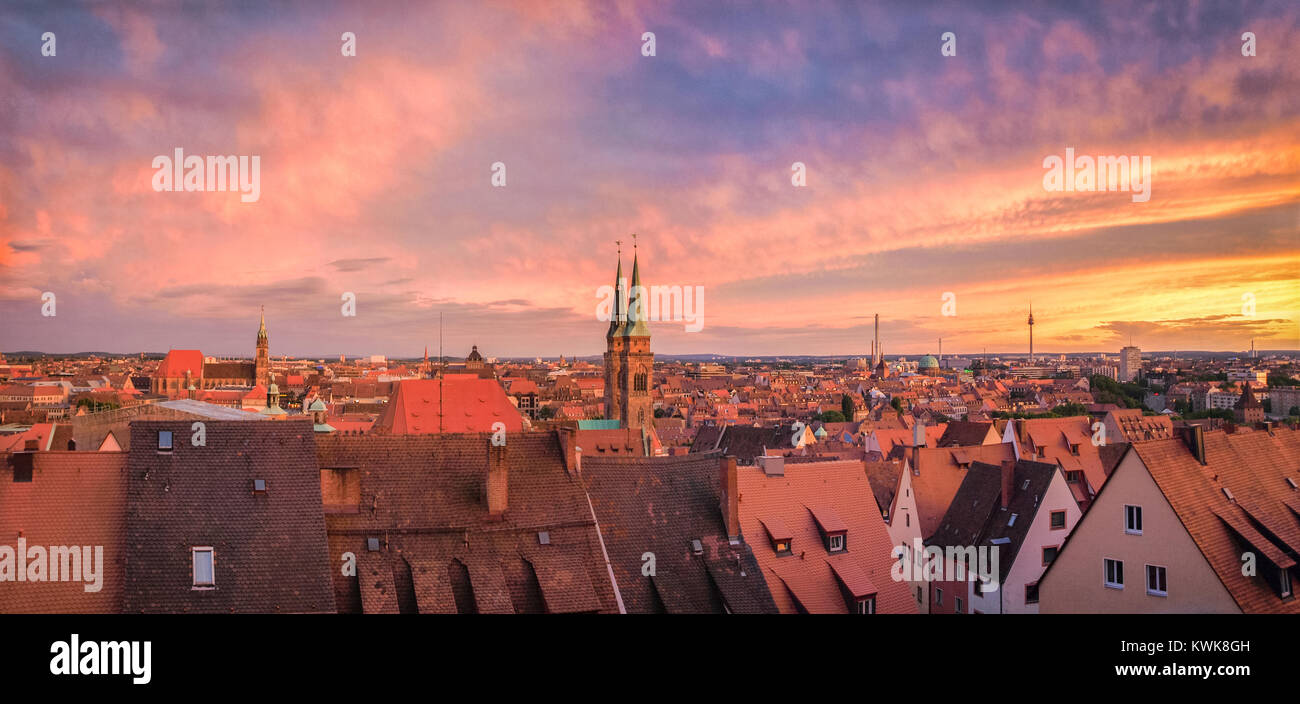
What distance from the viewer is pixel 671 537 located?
36.1 ft

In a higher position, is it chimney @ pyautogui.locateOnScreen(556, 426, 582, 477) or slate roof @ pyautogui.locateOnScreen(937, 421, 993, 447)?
chimney @ pyautogui.locateOnScreen(556, 426, 582, 477)

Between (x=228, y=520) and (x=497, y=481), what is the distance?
3.27 metres

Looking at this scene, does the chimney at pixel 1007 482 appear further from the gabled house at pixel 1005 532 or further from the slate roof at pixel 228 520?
the slate roof at pixel 228 520

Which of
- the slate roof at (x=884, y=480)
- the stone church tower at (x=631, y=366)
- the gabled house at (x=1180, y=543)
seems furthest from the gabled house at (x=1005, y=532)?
the stone church tower at (x=631, y=366)

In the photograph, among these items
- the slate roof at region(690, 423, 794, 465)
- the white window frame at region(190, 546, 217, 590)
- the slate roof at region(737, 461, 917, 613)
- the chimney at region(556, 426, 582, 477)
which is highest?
the chimney at region(556, 426, 582, 477)

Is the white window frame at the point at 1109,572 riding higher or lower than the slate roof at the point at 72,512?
lower

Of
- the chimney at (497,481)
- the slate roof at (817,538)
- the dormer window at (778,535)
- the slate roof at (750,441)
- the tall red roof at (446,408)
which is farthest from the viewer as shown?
the slate roof at (750,441)

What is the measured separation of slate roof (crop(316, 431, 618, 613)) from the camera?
9.33 meters

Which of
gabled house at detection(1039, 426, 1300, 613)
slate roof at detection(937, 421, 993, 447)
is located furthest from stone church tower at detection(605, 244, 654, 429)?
gabled house at detection(1039, 426, 1300, 613)

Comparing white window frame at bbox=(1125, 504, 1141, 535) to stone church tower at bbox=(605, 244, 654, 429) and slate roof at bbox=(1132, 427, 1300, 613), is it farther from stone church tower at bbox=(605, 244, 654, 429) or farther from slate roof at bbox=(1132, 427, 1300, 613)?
stone church tower at bbox=(605, 244, 654, 429)

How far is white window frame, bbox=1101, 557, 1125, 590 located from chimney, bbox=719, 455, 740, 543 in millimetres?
4544

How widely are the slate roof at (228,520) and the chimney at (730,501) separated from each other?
5499 millimetres

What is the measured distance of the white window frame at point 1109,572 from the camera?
26.7ft
